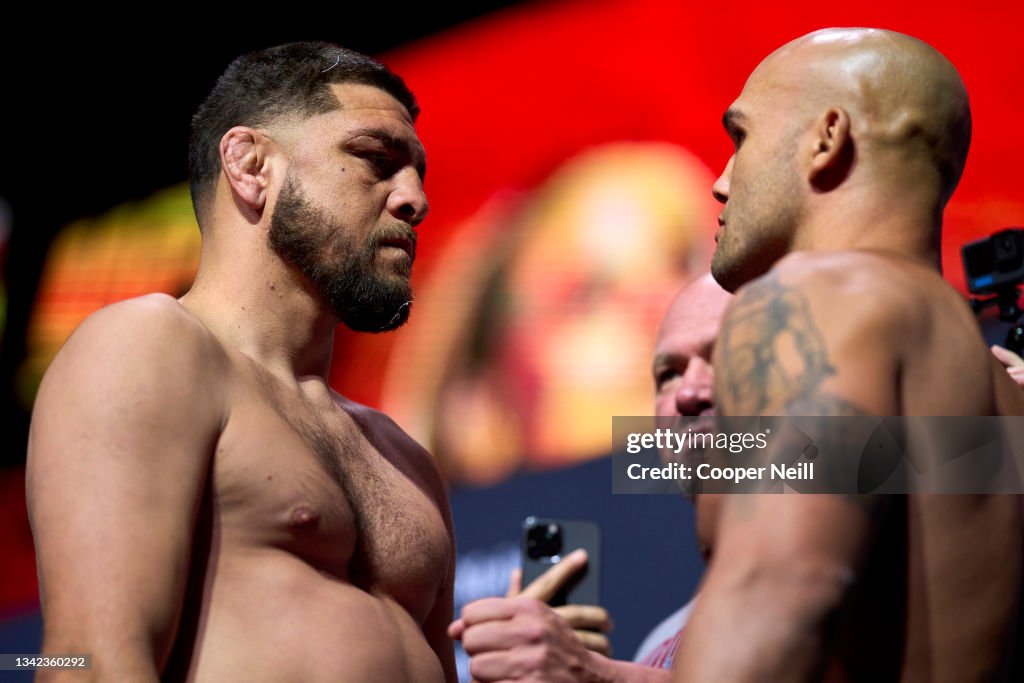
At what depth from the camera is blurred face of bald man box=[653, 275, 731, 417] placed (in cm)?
231

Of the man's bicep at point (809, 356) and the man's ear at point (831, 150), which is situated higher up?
the man's ear at point (831, 150)

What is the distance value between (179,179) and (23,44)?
62 cm

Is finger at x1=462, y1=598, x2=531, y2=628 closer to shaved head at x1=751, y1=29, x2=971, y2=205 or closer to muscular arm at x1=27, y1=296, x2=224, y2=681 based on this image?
muscular arm at x1=27, y1=296, x2=224, y2=681

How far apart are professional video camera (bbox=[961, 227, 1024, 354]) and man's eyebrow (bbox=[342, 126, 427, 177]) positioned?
38.8 inches

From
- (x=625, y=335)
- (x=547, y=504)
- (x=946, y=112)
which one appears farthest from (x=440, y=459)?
(x=946, y=112)

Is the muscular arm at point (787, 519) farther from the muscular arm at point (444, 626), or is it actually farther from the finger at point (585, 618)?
the muscular arm at point (444, 626)

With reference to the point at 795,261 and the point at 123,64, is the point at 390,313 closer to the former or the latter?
the point at 795,261

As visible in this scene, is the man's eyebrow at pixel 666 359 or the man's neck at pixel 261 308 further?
the man's eyebrow at pixel 666 359

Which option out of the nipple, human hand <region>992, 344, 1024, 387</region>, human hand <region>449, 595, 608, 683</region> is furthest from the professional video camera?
the nipple

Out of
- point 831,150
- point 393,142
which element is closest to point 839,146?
point 831,150

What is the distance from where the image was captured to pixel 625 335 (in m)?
2.73

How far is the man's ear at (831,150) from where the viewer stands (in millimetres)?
1359

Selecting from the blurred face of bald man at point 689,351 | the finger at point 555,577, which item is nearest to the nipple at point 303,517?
the finger at point 555,577

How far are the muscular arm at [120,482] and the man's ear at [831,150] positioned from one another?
822mm
